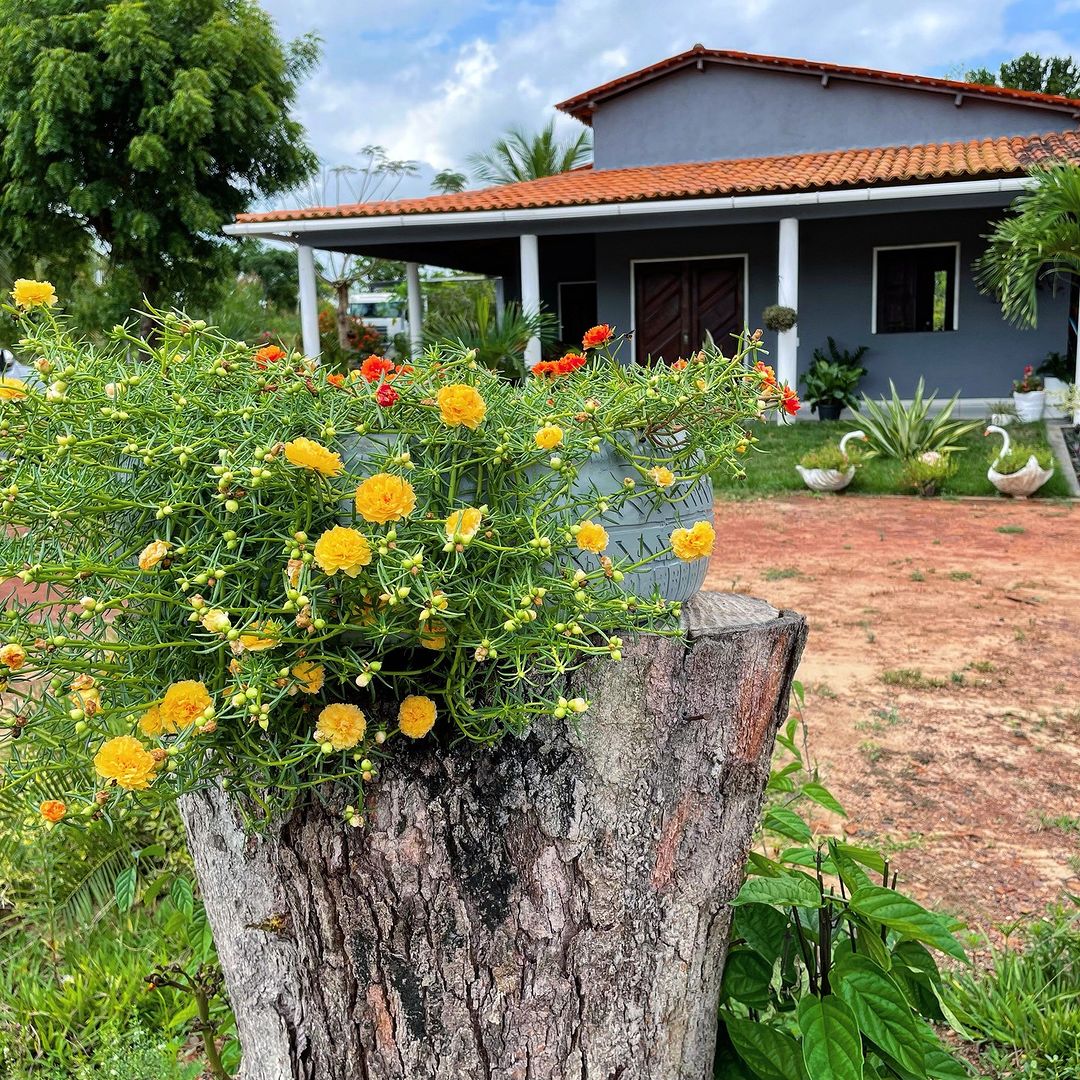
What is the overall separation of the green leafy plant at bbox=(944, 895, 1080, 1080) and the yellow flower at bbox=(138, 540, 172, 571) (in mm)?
1893

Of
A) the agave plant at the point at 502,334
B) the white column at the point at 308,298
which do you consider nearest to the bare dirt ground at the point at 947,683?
the agave plant at the point at 502,334

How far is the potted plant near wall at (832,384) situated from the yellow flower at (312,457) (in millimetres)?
13349

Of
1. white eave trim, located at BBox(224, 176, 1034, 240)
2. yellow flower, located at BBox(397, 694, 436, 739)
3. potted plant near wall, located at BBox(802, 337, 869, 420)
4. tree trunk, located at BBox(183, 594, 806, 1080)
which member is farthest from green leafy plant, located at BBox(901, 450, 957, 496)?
yellow flower, located at BBox(397, 694, 436, 739)

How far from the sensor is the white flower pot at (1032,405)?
12578 mm

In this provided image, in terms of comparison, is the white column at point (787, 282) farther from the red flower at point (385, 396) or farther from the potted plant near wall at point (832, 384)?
the red flower at point (385, 396)

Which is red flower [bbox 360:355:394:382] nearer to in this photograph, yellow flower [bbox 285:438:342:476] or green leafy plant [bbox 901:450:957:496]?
yellow flower [bbox 285:438:342:476]

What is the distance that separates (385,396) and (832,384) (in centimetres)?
1347

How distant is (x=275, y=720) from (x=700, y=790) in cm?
63

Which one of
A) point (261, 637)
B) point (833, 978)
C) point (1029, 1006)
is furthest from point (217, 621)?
point (1029, 1006)

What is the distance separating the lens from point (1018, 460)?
9.38m

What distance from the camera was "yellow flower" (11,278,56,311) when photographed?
124 centimetres

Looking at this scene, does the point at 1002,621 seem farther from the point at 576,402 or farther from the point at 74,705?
the point at 74,705

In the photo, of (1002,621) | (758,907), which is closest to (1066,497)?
(1002,621)

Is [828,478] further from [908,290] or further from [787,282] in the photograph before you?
[908,290]
